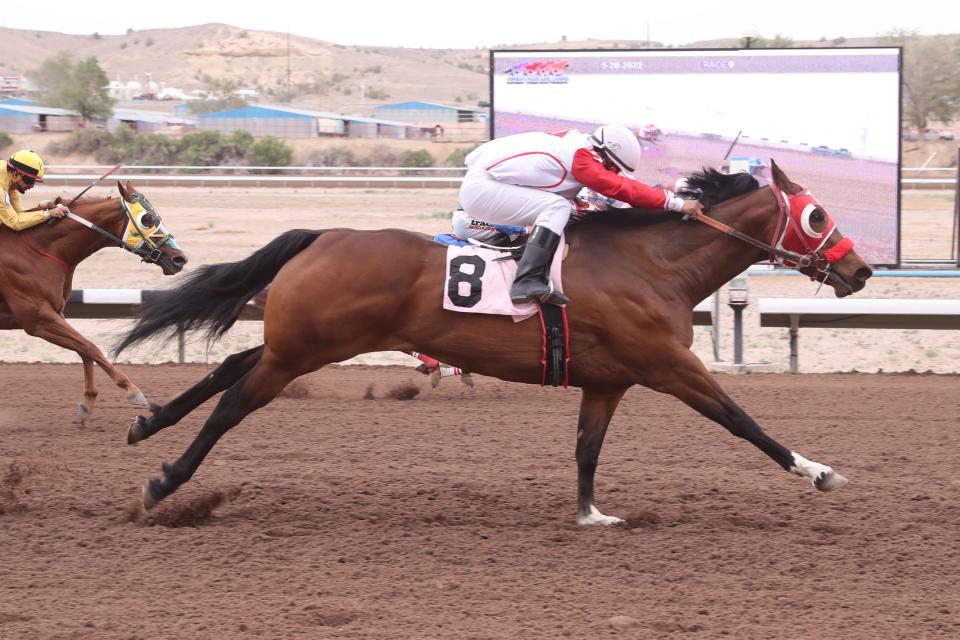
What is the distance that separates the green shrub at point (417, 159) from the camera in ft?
138

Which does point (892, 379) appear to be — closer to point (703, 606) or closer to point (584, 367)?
point (584, 367)

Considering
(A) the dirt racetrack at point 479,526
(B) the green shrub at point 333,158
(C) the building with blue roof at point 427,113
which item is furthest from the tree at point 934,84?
(A) the dirt racetrack at point 479,526

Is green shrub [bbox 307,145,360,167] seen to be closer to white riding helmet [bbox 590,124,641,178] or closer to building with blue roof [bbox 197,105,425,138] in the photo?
building with blue roof [bbox 197,105,425,138]

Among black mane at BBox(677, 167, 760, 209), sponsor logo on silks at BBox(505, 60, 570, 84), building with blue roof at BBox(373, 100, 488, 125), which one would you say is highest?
building with blue roof at BBox(373, 100, 488, 125)

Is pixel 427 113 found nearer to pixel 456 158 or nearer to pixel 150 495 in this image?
pixel 456 158

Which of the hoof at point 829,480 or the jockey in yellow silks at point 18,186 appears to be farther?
the jockey in yellow silks at point 18,186

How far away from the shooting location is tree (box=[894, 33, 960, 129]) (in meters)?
42.2

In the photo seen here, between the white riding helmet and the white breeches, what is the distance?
33 cm

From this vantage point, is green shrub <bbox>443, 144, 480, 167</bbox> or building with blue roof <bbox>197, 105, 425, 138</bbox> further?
building with blue roof <bbox>197, 105, 425, 138</bbox>

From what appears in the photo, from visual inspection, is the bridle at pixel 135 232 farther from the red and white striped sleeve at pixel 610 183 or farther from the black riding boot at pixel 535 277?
the red and white striped sleeve at pixel 610 183

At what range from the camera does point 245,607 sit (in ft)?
15.7

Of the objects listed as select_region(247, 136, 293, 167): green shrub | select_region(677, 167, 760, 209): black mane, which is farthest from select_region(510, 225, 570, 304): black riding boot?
select_region(247, 136, 293, 167): green shrub

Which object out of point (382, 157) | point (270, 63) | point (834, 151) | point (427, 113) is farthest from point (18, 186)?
point (270, 63)

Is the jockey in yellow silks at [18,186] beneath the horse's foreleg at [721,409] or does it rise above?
above
